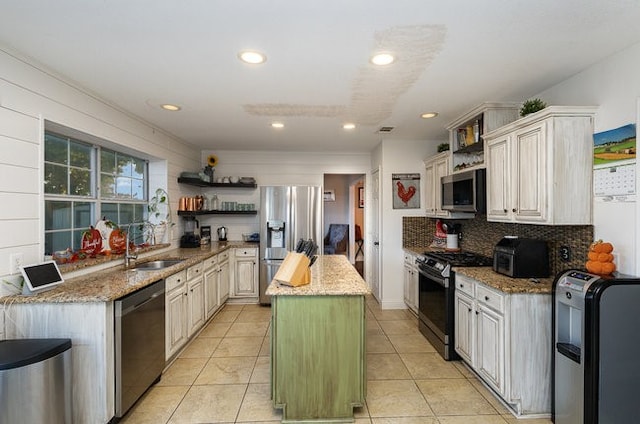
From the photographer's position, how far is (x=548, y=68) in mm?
2303

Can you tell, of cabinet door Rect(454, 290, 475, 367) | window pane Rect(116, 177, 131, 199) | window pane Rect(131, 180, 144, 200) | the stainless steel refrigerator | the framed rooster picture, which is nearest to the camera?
cabinet door Rect(454, 290, 475, 367)

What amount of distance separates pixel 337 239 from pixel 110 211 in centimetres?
534

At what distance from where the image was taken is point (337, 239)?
7.99m

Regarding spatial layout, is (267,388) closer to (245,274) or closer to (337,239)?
(245,274)

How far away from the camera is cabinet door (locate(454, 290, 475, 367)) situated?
2.72 metres

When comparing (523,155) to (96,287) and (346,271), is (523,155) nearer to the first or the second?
(346,271)

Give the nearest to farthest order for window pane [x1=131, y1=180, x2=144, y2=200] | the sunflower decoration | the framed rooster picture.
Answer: window pane [x1=131, y1=180, x2=144, y2=200], the framed rooster picture, the sunflower decoration

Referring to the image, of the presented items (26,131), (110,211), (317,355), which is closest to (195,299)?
(110,211)

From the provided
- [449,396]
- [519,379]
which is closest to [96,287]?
[449,396]

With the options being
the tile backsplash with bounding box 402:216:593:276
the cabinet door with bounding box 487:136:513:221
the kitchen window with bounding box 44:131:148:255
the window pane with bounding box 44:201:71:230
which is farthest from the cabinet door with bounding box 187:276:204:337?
the cabinet door with bounding box 487:136:513:221

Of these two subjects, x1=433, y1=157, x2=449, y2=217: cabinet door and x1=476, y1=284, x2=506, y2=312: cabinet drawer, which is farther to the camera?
x1=433, y1=157, x2=449, y2=217: cabinet door

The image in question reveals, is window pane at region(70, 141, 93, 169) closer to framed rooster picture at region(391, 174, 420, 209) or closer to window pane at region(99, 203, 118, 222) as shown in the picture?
window pane at region(99, 203, 118, 222)

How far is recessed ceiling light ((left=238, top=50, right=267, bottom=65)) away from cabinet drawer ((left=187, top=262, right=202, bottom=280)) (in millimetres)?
2195

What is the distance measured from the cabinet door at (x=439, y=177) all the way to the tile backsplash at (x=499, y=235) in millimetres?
352
